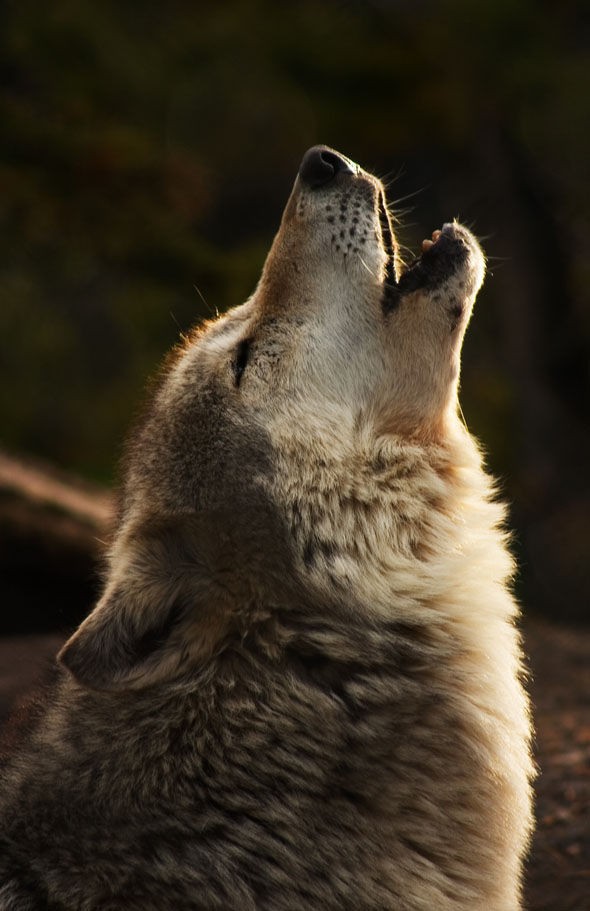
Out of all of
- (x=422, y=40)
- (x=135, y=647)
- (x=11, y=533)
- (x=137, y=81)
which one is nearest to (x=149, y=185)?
(x=137, y=81)

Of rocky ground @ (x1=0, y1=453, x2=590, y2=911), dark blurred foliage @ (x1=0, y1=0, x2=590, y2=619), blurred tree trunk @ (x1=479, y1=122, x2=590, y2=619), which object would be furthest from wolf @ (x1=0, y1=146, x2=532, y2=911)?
blurred tree trunk @ (x1=479, y1=122, x2=590, y2=619)

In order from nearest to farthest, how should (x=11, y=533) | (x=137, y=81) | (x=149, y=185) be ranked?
(x=11, y=533) < (x=149, y=185) < (x=137, y=81)

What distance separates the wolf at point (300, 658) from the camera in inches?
121

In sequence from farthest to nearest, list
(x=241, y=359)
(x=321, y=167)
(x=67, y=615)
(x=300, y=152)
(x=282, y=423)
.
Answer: (x=300, y=152)
(x=67, y=615)
(x=321, y=167)
(x=241, y=359)
(x=282, y=423)

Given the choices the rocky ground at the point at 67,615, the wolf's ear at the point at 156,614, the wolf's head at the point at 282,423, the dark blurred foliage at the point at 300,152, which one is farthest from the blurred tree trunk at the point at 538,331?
the wolf's ear at the point at 156,614

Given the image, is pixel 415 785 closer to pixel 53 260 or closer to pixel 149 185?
pixel 149 185

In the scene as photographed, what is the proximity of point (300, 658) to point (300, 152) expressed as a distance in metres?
12.7

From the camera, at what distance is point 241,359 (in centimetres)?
373

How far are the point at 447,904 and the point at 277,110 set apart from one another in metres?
12.1

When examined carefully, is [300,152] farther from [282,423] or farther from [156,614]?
[156,614]

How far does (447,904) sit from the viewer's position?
314 centimetres

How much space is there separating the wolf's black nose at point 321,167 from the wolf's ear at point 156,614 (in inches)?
52.7

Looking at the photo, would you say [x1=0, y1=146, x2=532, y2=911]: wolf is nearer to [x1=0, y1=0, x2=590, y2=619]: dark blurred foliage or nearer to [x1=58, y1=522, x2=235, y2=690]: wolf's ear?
[x1=58, y1=522, x2=235, y2=690]: wolf's ear

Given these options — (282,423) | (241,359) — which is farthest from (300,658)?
(241,359)
